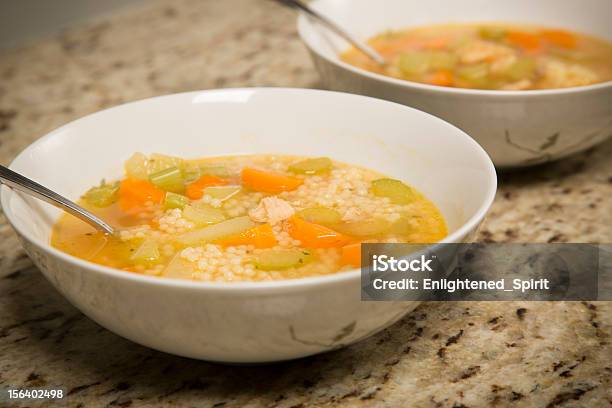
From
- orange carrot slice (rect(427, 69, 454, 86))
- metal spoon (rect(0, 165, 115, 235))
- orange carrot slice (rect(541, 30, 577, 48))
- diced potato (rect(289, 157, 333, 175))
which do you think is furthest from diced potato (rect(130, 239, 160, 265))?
orange carrot slice (rect(541, 30, 577, 48))

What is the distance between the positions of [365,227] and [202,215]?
0.31m

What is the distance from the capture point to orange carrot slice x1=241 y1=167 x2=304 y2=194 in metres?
1.75

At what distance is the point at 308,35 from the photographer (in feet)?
7.46

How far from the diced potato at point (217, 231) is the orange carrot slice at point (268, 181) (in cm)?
18

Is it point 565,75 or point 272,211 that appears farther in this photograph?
point 565,75

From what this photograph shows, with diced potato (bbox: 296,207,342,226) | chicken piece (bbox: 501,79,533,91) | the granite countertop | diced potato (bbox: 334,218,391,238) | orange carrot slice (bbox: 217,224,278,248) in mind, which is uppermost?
chicken piece (bbox: 501,79,533,91)

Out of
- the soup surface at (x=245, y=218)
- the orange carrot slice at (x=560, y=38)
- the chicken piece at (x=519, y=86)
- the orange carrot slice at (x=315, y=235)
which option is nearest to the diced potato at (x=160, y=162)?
the soup surface at (x=245, y=218)

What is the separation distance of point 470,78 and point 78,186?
42.9 inches

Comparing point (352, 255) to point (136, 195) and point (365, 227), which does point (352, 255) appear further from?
point (136, 195)

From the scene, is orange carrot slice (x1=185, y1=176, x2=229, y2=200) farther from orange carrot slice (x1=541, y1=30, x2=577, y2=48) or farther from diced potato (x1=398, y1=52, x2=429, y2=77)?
orange carrot slice (x1=541, y1=30, x2=577, y2=48)

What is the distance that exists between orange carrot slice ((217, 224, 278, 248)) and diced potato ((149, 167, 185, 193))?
0.27 m

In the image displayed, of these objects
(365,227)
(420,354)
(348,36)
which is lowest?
(420,354)

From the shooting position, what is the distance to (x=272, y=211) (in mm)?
1599

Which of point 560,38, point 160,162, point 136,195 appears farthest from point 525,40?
point 136,195
